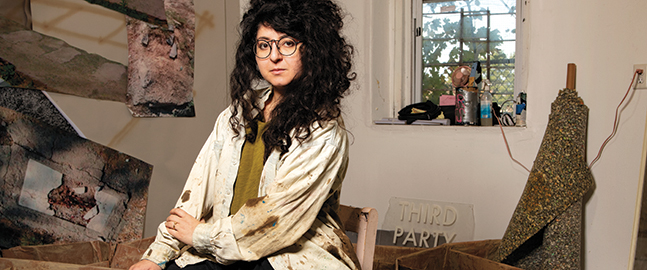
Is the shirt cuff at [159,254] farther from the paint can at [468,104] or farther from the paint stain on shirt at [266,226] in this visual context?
the paint can at [468,104]

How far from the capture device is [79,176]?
1812 millimetres

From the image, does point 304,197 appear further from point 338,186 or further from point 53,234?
point 53,234

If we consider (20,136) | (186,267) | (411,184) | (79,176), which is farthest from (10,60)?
(411,184)

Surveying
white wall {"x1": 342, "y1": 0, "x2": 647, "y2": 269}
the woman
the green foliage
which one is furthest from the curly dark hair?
the green foliage

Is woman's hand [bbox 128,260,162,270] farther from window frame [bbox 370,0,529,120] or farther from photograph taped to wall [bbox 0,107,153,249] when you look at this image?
window frame [bbox 370,0,529,120]

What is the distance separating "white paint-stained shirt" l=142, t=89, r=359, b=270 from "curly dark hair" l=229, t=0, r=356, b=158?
31 mm

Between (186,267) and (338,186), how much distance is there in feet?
1.46

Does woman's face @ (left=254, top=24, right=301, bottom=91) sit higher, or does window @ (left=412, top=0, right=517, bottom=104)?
window @ (left=412, top=0, right=517, bottom=104)

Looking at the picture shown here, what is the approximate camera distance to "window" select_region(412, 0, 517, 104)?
8.05 feet

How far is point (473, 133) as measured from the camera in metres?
2.29

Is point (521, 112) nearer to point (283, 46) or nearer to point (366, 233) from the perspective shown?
point (366, 233)

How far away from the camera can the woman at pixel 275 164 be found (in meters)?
1.01

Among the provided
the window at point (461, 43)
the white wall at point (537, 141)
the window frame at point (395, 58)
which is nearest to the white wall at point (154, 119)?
the white wall at point (537, 141)

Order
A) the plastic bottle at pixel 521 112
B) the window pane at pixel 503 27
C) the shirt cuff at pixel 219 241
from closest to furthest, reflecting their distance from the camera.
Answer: the shirt cuff at pixel 219 241 → the plastic bottle at pixel 521 112 → the window pane at pixel 503 27
